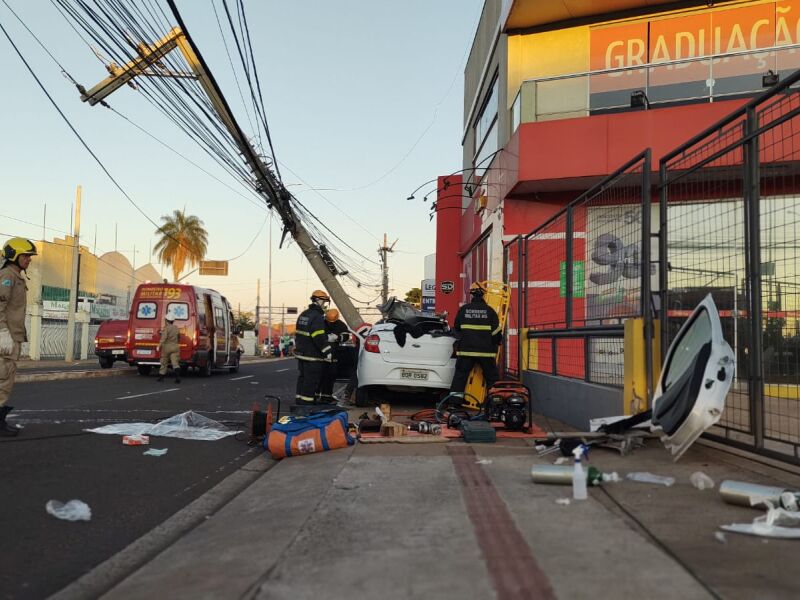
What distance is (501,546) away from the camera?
3.13 meters

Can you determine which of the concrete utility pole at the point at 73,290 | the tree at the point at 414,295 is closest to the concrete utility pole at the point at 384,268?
the tree at the point at 414,295

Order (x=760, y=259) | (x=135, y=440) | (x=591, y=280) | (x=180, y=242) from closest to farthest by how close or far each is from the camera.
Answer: (x=760, y=259)
(x=135, y=440)
(x=591, y=280)
(x=180, y=242)

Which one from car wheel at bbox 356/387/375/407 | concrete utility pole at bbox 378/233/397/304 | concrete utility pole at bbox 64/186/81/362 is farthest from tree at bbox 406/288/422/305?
car wheel at bbox 356/387/375/407

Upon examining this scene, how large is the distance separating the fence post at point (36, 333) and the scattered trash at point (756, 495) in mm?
28650

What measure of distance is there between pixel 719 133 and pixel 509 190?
7843 millimetres

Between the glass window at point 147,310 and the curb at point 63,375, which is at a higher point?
the glass window at point 147,310

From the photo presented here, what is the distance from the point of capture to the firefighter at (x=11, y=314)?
666 centimetres

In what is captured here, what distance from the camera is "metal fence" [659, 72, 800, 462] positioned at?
463cm

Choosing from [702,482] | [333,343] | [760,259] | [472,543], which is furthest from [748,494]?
[333,343]

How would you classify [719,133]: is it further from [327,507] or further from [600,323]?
[327,507]

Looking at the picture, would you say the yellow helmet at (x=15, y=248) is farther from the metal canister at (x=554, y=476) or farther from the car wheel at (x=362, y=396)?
the metal canister at (x=554, y=476)

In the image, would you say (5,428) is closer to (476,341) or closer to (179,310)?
(476,341)

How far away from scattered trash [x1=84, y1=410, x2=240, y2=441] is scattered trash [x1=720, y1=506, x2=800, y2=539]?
18.1 feet

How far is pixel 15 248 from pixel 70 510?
374 cm
